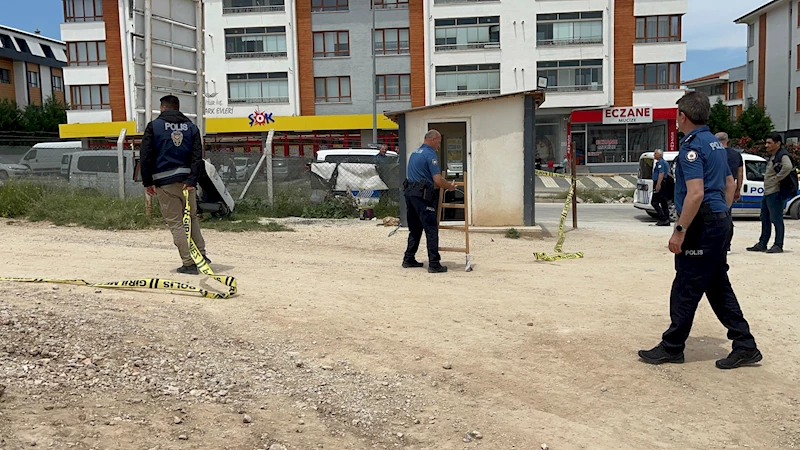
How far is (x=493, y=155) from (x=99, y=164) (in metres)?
9.65

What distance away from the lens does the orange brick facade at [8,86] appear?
57.5 metres

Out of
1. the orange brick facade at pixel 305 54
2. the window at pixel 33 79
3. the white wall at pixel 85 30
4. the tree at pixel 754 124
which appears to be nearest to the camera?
the orange brick facade at pixel 305 54

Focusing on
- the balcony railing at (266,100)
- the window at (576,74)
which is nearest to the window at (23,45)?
the balcony railing at (266,100)

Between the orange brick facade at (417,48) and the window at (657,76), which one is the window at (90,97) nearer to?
the orange brick facade at (417,48)

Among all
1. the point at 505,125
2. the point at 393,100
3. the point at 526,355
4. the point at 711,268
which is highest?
the point at 393,100

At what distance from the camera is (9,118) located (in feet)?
164

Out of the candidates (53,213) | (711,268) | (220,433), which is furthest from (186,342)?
(53,213)

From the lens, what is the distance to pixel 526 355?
514cm

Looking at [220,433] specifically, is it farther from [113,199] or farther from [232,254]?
[113,199]

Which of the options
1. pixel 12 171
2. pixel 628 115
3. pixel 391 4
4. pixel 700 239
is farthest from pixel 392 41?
pixel 700 239

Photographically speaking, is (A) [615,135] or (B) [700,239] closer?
(B) [700,239]

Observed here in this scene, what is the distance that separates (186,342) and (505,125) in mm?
9311

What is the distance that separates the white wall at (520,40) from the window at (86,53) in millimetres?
21892

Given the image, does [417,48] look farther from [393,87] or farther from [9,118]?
[9,118]
